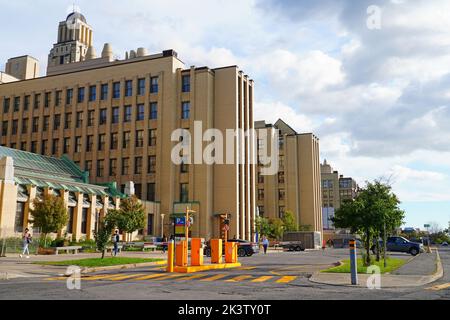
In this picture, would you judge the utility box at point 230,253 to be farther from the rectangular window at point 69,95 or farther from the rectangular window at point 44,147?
the rectangular window at point 44,147

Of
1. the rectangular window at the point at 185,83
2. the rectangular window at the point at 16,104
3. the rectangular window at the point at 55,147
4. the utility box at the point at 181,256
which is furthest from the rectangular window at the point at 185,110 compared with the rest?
the utility box at the point at 181,256

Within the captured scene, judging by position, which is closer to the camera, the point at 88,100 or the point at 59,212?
the point at 59,212

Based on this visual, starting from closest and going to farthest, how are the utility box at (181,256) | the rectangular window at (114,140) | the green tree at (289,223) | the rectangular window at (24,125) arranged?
the utility box at (181,256)
the rectangular window at (114,140)
the rectangular window at (24,125)
the green tree at (289,223)

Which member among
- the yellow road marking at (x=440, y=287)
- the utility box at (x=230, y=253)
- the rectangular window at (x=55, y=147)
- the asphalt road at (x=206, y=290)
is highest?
the rectangular window at (x=55, y=147)

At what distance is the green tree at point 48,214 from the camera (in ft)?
117

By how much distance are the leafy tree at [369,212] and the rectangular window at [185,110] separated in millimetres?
38082

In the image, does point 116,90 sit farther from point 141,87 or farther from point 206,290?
point 206,290

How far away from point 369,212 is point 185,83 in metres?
43.1

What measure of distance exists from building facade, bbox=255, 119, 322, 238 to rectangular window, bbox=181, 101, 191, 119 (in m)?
36.6

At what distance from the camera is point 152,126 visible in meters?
60.9
